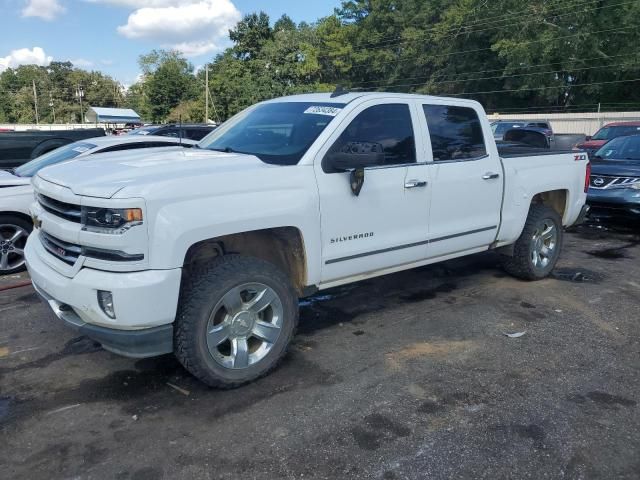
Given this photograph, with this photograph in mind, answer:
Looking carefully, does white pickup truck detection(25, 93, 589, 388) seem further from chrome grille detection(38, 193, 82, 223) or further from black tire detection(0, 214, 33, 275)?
black tire detection(0, 214, 33, 275)

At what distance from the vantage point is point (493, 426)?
11.1 feet

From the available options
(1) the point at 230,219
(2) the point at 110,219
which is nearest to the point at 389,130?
(1) the point at 230,219

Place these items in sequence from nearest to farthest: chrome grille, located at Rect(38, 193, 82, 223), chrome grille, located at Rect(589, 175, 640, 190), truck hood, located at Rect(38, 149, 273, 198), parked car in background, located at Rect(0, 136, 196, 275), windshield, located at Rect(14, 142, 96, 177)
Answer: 1. truck hood, located at Rect(38, 149, 273, 198)
2. chrome grille, located at Rect(38, 193, 82, 223)
3. parked car in background, located at Rect(0, 136, 196, 275)
4. windshield, located at Rect(14, 142, 96, 177)
5. chrome grille, located at Rect(589, 175, 640, 190)

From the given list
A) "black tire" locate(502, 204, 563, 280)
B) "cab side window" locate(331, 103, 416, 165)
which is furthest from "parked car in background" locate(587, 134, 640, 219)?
"cab side window" locate(331, 103, 416, 165)

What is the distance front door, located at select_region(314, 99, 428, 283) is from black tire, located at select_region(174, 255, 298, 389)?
49 cm

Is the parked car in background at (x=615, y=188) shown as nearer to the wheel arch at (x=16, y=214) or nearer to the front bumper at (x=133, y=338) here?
the front bumper at (x=133, y=338)

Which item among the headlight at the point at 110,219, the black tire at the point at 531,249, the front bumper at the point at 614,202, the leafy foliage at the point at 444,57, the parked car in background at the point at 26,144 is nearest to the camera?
the headlight at the point at 110,219

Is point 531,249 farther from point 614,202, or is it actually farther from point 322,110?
point 614,202

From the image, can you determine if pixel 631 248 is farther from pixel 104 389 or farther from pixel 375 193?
pixel 104 389

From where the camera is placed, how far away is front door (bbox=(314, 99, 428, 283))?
410 cm

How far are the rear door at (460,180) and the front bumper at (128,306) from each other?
241 centimetres

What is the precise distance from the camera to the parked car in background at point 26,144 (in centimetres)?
830

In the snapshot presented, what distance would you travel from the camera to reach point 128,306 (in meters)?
3.21

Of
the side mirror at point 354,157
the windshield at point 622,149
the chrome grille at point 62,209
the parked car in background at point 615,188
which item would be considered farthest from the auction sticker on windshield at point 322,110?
the windshield at point 622,149
